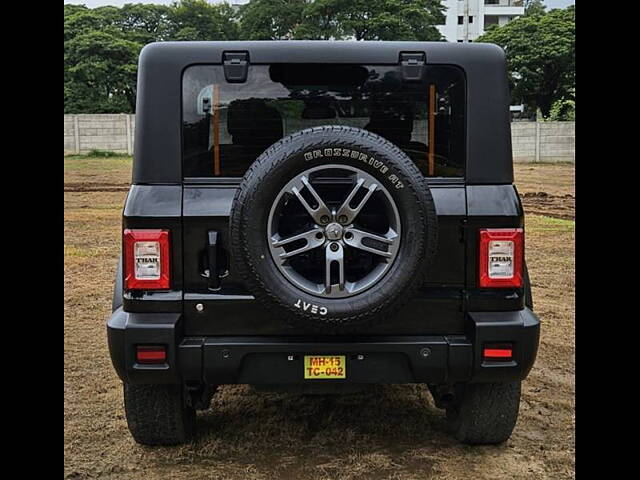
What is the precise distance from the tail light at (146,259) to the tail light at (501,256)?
4.75ft

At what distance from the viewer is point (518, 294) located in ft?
11.2

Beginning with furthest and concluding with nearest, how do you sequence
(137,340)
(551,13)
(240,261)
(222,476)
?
(551,13) → (222,476) → (137,340) → (240,261)

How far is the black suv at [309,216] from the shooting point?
10.9 feet

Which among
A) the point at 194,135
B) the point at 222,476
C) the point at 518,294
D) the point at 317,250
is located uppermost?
the point at 194,135

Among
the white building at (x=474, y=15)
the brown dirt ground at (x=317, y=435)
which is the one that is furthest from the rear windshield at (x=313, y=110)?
the white building at (x=474, y=15)

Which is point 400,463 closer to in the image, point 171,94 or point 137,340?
point 137,340

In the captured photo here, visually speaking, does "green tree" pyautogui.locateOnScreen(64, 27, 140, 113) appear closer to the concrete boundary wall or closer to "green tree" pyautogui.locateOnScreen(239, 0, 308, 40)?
"green tree" pyautogui.locateOnScreen(239, 0, 308, 40)

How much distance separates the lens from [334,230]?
3092mm

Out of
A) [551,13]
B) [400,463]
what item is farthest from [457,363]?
[551,13]

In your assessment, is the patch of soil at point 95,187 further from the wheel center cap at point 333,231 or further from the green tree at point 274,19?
the green tree at point 274,19

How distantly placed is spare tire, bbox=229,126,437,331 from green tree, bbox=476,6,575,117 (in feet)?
111

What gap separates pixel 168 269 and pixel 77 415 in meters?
1.62

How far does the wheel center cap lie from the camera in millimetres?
3090

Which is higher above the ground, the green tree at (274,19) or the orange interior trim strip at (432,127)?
the green tree at (274,19)
